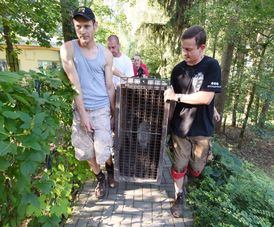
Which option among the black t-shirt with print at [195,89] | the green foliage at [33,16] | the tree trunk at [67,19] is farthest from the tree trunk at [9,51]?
the black t-shirt with print at [195,89]

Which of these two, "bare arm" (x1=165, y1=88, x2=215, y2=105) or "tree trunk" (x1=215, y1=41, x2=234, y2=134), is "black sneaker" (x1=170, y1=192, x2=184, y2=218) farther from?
"tree trunk" (x1=215, y1=41, x2=234, y2=134)

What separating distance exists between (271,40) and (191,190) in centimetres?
577

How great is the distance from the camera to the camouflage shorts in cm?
293

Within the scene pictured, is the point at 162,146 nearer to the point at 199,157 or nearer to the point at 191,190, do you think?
the point at 199,157

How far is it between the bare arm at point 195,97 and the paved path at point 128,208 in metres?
1.31

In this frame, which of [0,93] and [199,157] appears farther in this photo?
[199,157]

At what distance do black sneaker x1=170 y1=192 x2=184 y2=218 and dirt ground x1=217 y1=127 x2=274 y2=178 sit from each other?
576cm

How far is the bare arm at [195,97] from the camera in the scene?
2.59 metres

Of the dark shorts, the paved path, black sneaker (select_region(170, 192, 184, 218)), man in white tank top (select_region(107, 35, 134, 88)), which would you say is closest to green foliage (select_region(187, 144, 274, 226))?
black sneaker (select_region(170, 192, 184, 218))

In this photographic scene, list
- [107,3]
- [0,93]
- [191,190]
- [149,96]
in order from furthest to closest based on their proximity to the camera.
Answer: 1. [107,3]
2. [191,190]
3. [149,96]
4. [0,93]

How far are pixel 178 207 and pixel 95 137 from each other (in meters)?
1.19

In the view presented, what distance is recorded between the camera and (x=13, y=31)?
6.23m

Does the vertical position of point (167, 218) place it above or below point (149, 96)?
below

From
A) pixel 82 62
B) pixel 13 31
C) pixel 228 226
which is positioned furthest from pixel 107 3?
pixel 228 226
